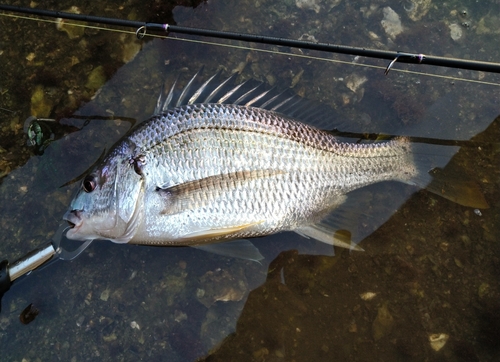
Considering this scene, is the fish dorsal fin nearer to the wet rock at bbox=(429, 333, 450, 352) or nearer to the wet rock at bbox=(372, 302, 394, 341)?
the wet rock at bbox=(372, 302, 394, 341)

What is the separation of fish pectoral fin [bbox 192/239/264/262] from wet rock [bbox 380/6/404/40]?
1.90 metres

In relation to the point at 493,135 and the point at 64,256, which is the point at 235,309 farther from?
the point at 493,135

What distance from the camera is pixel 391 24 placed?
307 cm

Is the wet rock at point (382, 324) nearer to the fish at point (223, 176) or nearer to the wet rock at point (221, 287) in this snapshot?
the fish at point (223, 176)

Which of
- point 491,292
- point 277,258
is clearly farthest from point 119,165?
point 491,292

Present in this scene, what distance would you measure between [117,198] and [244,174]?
0.79m

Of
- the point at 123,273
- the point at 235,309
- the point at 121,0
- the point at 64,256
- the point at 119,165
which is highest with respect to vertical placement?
the point at 121,0

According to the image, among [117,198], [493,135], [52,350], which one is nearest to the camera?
[117,198]

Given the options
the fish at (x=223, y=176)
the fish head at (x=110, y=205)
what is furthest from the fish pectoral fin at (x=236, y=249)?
the fish head at (x=110, y=205)

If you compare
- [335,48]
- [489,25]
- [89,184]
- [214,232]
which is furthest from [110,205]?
[489,25]

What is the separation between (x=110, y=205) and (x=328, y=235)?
1.43m

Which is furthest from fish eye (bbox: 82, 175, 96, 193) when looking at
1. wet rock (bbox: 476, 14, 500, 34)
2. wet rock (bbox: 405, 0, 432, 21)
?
wet rock (bbox: 476, 14, 500, 34)

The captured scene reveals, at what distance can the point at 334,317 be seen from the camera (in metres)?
2.73

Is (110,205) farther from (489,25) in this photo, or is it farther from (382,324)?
(489,25)
